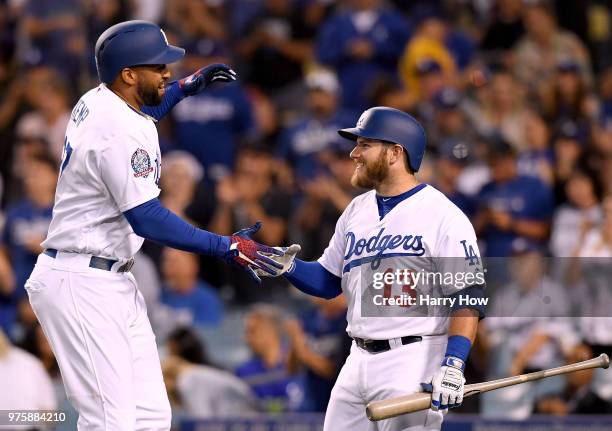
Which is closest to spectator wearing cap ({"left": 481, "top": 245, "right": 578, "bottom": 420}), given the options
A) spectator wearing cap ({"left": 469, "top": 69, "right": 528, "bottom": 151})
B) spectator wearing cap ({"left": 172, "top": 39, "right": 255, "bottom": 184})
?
spectator wearing cap ({"left": 469, "top": 69, "right": 528, "bottom": 151})


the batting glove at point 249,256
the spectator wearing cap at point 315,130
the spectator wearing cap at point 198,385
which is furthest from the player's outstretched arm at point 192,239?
the spectator wearing cap at point 315,130

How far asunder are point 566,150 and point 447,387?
4706mm

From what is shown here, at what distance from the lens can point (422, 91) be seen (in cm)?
985

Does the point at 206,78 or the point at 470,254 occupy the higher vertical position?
the point at 206,78

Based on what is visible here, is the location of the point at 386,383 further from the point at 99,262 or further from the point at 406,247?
the point at 99,262

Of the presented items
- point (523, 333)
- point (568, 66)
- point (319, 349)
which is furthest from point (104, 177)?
point (568, 66)

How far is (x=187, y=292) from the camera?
850 cm

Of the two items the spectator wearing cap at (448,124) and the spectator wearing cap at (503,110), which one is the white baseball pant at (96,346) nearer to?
the spectator wearing cap at (448,124)

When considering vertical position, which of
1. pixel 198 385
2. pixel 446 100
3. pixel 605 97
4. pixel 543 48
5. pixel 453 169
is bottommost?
pixel 198 385

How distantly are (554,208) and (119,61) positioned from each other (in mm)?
4647

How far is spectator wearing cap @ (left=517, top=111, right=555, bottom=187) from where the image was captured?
8875mm

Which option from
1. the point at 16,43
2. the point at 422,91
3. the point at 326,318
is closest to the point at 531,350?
the point at 326,318

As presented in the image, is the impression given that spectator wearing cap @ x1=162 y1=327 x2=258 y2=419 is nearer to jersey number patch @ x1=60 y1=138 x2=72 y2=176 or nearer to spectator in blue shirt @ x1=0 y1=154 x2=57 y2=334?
spectator in blue shirt @ x1=0 y1=154 x2=57 y2=334

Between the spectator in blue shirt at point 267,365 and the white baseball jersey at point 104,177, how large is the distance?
3156mm
